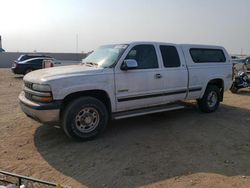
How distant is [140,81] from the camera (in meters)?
6.21

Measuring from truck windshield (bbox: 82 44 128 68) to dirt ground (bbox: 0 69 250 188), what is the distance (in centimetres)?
152

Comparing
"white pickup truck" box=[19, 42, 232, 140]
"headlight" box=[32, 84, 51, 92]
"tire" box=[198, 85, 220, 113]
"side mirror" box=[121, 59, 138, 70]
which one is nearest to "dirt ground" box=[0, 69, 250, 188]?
"white pickup truck" box=[19, 42, 232, 140]

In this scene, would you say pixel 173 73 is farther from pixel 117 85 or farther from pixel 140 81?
pixel 117 85

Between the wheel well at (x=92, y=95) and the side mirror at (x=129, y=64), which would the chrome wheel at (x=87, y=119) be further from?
the side mirror at (x=129, y=64)

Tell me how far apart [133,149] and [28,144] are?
202cm

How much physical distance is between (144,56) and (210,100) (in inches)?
111

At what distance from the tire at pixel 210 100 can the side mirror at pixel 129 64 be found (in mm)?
2930

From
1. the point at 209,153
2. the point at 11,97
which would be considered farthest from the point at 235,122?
the point at 11,97

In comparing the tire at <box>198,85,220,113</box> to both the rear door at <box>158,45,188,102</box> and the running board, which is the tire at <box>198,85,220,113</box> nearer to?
the rear door at <box>158,45,188,102</box>

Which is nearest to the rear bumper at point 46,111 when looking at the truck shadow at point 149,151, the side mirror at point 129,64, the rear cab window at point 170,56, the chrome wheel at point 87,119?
the chrome wheel at point 87,119

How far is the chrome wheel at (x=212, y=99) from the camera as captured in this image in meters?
8.08

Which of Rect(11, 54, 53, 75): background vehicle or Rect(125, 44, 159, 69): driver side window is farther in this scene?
Rect(11, 54, 53, 75): background vehicle

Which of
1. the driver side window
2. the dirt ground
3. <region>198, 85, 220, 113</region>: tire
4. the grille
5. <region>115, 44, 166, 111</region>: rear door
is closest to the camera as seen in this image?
the dirt ground

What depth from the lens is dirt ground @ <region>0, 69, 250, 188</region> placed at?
13.5 ft
